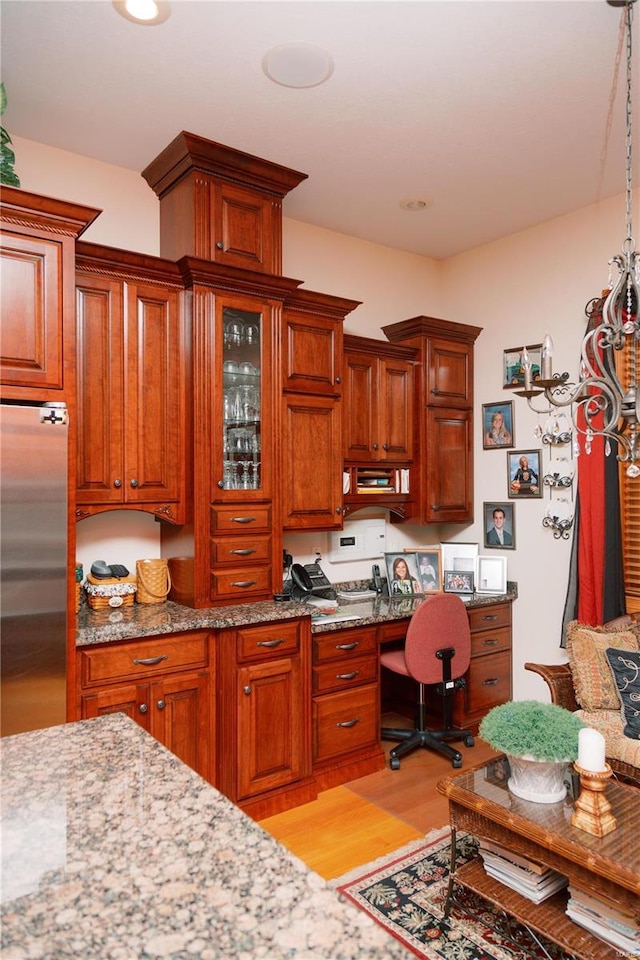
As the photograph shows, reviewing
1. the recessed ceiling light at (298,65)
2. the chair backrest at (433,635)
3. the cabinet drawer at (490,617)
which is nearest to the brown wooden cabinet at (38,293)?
the recessed ceiling light at (298,65)

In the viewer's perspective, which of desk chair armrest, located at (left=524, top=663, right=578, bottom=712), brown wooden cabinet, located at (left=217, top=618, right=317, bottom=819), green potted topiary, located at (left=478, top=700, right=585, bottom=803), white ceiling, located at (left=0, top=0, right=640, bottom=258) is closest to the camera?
green potted topiary, located at (left=478, top=700, right=585, bottom=803)

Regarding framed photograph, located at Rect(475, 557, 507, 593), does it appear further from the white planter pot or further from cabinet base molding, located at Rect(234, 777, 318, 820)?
the white planter pot

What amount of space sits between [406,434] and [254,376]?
1.34 metres

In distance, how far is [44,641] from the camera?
220 cm

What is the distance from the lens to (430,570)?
4082 mm

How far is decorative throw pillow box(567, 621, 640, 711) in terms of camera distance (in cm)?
286

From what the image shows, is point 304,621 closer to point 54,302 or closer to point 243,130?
point 54,302

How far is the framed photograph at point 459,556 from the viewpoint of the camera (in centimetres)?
409

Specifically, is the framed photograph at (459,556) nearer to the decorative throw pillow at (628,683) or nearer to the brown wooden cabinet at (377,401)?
the brown wooden cabinet at (377,401)

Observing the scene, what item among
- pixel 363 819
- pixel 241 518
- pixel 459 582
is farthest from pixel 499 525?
pixel 363 819

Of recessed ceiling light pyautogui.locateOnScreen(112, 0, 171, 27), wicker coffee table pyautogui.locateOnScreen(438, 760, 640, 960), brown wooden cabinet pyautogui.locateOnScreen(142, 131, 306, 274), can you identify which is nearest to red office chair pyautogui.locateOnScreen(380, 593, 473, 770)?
wicker coffee table pyautogui.locateOnScreen(438, 760, 640, 960)

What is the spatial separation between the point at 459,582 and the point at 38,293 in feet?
9.69

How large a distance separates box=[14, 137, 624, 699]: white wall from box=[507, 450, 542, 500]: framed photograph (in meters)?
0.06

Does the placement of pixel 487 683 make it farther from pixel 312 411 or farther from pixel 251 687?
pixel 312 411
